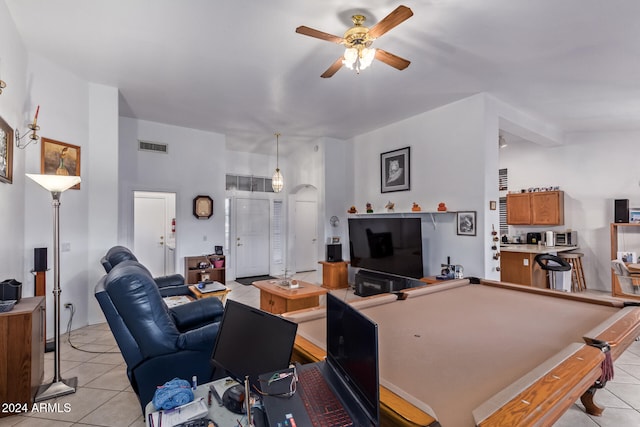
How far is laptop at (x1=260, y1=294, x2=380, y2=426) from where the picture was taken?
0.93 m

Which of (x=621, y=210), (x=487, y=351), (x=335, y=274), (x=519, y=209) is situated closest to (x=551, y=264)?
(x=621, y=210)

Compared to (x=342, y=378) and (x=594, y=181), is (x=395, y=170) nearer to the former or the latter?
(x=594, y=181)

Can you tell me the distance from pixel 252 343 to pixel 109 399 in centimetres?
191

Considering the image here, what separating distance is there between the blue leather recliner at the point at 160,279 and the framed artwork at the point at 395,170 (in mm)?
3618

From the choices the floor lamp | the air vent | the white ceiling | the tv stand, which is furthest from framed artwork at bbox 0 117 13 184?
the tv stand

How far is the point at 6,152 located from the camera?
2.63 metres

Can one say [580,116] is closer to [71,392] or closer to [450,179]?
[450,179]

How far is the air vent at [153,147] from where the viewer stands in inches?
212

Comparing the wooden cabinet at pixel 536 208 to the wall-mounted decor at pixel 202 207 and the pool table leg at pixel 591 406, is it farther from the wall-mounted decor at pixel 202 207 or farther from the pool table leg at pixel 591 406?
the wall-mounted decor at pixel 202 207

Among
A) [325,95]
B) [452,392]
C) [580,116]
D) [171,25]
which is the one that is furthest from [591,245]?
[171,25]

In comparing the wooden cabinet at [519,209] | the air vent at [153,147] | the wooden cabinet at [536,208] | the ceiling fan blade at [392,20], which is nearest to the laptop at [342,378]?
the ceiling fan blade at [392,20]

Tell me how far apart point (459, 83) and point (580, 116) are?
2740 mm

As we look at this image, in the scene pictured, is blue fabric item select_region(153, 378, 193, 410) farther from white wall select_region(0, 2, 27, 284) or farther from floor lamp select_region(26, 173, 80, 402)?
white wall select_region(0, 2, 27, 284)

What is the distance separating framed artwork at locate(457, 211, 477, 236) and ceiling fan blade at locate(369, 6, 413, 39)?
9.31 ft
